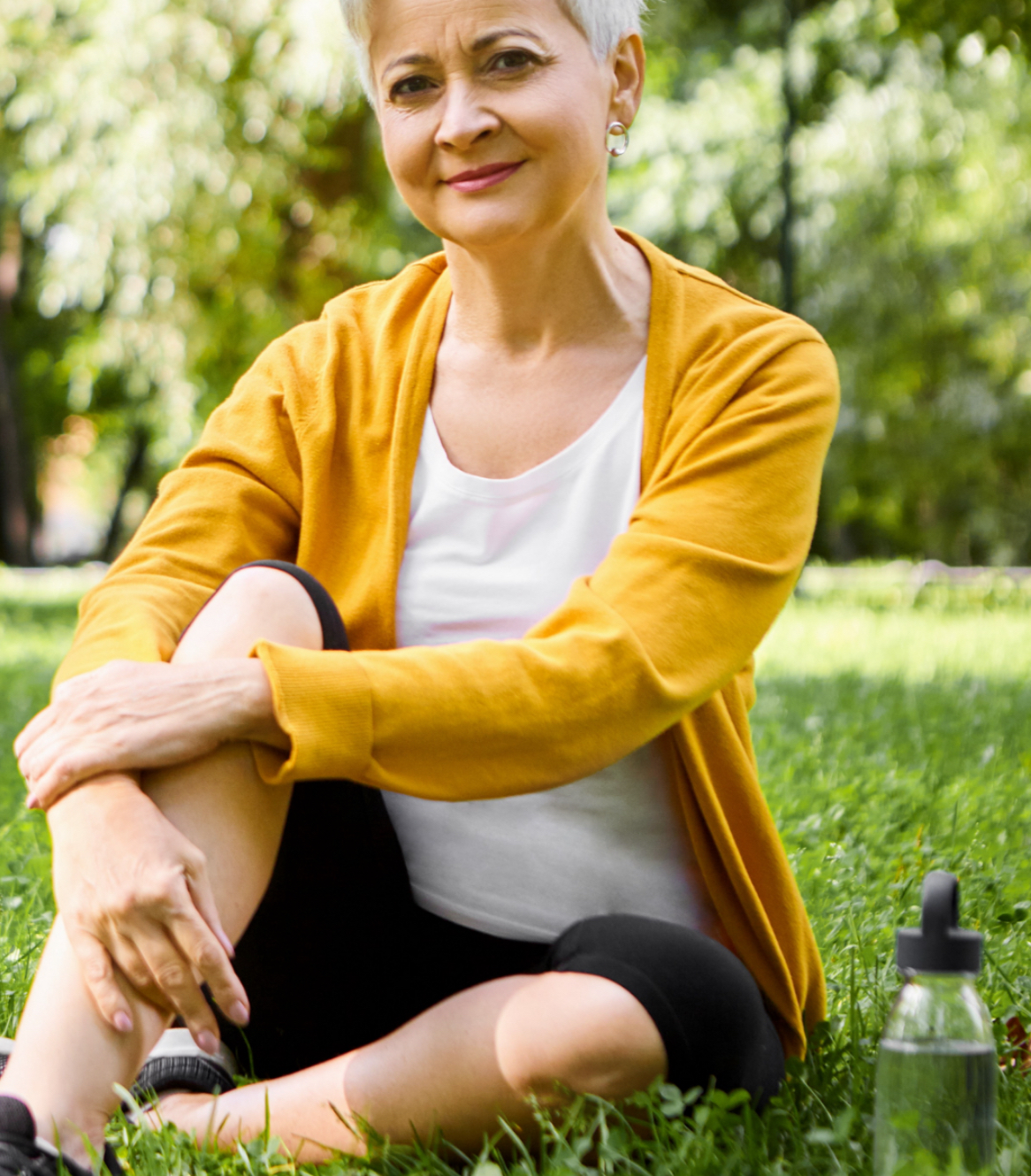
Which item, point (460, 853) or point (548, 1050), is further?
point (460, 853)

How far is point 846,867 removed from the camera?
3301 millimetres

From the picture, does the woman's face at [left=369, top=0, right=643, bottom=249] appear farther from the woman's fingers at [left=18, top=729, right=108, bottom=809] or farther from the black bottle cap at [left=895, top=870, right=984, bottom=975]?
the black bottle cap at [left=895, top=870, right=984, bottom=975]

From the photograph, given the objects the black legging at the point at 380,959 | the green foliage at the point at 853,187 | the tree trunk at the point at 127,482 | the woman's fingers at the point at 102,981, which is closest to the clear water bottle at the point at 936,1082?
the black legging at the point at 380,959

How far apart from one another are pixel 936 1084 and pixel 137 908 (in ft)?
3.04

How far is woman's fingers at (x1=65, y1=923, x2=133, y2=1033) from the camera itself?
172 centimetres

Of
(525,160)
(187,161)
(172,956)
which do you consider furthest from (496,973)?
(187,161)

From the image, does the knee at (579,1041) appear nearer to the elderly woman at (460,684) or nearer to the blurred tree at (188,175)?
the elderly woman at (460,684)

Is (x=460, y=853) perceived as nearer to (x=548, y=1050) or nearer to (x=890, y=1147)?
(x=548, y=1050)

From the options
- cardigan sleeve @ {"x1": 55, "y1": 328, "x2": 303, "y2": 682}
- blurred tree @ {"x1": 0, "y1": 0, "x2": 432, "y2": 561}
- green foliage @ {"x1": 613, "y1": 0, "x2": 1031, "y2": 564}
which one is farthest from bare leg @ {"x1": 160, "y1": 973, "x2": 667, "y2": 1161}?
green foliage @ {"x1": 613, "y1": 0, "x2": 1031, "y2": 564}

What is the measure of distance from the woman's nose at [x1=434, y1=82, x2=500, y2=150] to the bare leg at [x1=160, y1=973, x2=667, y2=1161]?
1.11 m

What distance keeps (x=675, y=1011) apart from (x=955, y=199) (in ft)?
50.2

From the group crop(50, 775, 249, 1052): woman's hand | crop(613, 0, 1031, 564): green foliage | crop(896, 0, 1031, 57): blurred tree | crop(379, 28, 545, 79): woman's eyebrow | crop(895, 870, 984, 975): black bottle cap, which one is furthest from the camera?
crop(613, 0, 1031, 564): green foliage

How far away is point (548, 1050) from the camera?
179 centimetres

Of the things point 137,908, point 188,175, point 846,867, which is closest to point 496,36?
point 137,908
